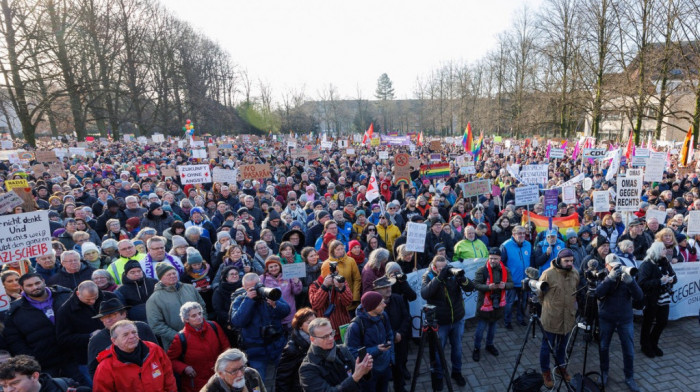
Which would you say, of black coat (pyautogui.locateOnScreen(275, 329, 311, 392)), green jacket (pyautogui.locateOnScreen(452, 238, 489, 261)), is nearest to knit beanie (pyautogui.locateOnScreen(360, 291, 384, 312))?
black coat (pyautogui.locateOnScreen(275, 329, 311, 392))

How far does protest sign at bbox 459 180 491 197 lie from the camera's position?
954 centimetres

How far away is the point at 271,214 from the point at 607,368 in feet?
19.3

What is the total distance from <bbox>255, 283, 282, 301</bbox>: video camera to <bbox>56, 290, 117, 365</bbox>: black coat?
1.44m

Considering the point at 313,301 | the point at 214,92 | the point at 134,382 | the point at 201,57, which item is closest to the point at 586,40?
the point at 313,301

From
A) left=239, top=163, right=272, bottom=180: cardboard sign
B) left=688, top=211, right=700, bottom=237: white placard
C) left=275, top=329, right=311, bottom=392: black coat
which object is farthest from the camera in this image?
left=239, top=163, right=272, bottom=180: cardboard sign

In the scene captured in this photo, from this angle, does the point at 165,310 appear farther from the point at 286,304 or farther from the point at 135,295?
the point at 286,304

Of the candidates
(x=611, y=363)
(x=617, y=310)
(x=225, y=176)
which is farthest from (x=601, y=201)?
(x=225, y=176)

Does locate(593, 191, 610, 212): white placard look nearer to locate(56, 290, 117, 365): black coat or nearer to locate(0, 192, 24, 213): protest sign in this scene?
locate(56, 290, 117, 365): black coat

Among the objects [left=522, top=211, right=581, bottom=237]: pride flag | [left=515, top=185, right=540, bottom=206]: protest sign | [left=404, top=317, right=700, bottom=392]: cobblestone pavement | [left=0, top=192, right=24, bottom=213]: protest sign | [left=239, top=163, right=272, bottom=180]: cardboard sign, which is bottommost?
[left=404, top=317, right=700, bottom=392]: cobblestone pavement

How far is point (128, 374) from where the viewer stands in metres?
3.15

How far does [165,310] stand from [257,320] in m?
1.03

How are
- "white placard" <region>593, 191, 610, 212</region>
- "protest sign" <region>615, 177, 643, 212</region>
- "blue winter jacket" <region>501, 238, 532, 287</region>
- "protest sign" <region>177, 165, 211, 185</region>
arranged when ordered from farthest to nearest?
"protest sign" <region>177, 165, 211, 185</region> < "white placard" <region>593, 191, 610, 212</region> < "protest sign" <region>615, 177, 643, 212</region> < "blue winter jacket" <region>501, 238, 532, 287</region>

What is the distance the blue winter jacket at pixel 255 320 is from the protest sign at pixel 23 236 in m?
3.01

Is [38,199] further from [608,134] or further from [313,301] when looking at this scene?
[608,134]
